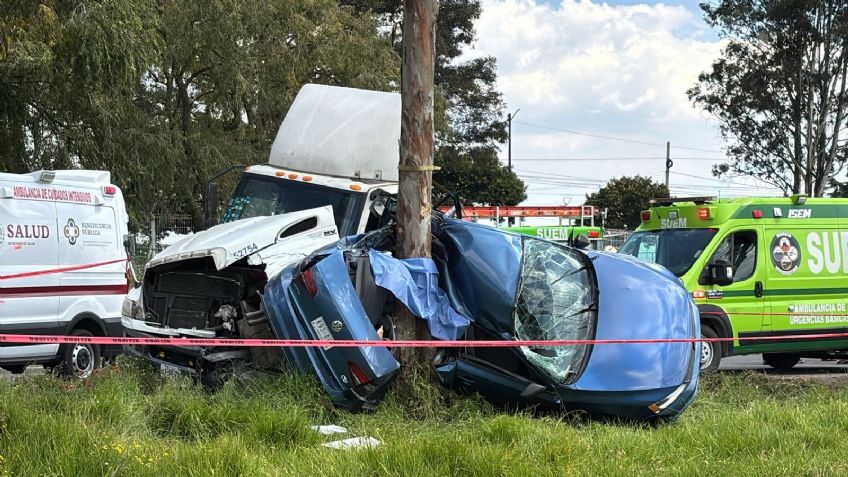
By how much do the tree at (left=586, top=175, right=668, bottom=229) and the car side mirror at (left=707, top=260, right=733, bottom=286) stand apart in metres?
44.2

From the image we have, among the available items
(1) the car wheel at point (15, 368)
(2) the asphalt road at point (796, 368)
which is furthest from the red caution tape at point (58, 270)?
(2) the asphalt road at point (796, 368)

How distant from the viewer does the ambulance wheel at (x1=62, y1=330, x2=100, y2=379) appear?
30.5 feet

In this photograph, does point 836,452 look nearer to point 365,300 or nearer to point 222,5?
point 365,300

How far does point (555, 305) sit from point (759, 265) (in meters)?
5.00

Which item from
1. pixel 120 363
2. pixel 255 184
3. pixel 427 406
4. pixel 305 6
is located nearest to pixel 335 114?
pixel 255 184

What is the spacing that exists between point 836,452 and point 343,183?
5.37 metres

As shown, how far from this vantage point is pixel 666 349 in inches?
251

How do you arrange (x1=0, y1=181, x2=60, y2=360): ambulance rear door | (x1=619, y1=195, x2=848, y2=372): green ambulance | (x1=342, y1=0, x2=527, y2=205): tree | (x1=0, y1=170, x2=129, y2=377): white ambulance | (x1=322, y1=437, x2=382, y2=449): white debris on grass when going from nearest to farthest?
(x1=322, y1=437, x2=382, y2=449): white debris on grass
(x1=0, y1=181, x2=60, y2=360): ambulance rear door
(x1=0, y1=170, x2=129, y2=377): white ambulance
(x1=619, y1=195, x2=848, y2=372): green ambulance
(x1=342, y1=0, x2=527, y2=205): tree

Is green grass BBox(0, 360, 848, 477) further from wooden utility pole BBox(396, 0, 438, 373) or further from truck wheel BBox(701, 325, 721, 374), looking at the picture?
truck wheel BBox(701, 325, 721, 374)

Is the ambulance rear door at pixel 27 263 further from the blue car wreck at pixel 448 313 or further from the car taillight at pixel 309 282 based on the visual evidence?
the car taillight at pixel 309 282

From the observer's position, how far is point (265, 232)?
23.5ft

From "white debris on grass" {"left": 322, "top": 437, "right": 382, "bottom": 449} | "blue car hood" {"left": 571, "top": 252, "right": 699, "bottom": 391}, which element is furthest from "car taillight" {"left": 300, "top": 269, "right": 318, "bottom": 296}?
"blue car hood" {"left": 571, "top": 252, "right": 699, "bottom": 391}

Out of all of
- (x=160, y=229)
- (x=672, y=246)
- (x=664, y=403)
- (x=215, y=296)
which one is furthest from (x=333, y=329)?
(x=160, y=229)

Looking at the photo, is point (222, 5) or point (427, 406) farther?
point (222, 5)
